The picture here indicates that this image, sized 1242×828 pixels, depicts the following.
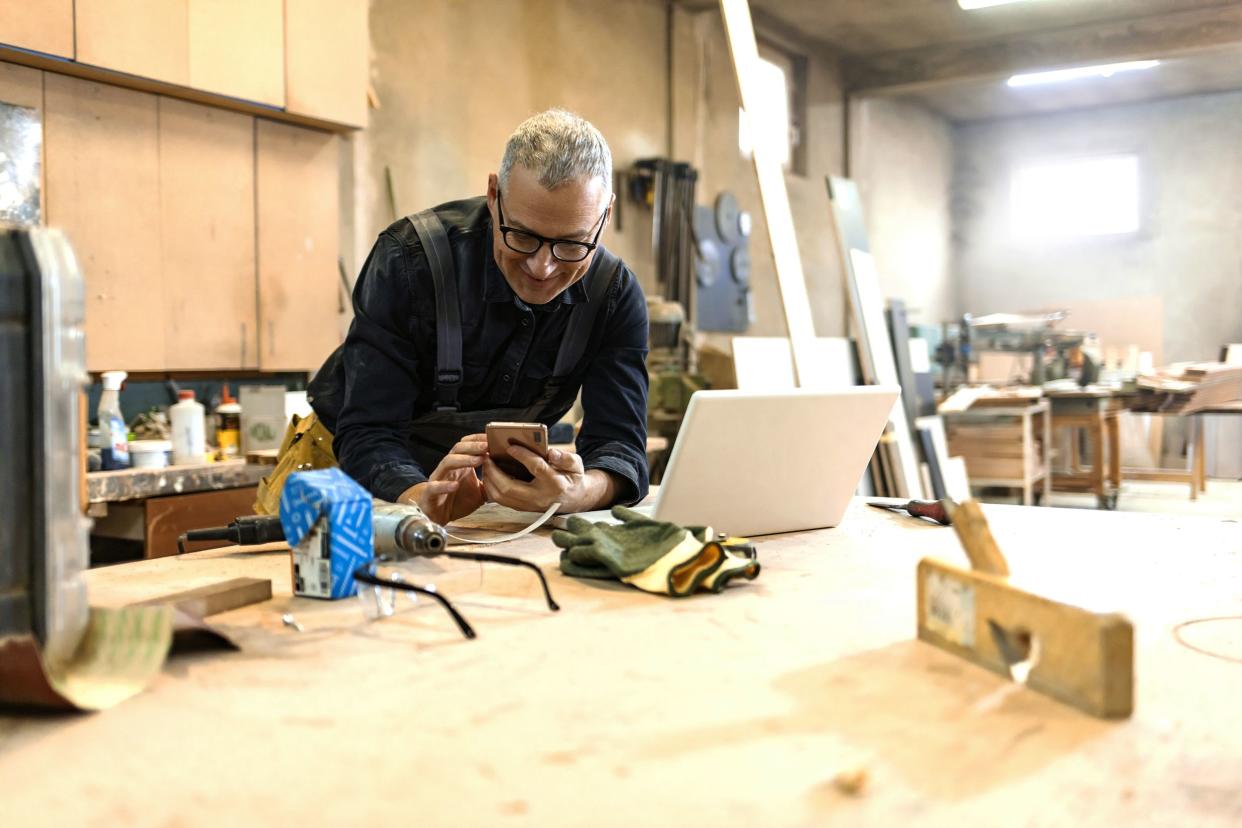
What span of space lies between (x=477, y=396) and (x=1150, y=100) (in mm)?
10067

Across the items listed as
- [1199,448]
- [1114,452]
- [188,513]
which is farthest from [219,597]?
[1199,448]

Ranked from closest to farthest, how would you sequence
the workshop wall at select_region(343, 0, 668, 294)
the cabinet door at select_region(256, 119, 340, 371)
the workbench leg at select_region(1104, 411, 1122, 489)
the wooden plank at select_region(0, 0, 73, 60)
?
the wooden plank at select_region(0, 0, 73, 60)
the cabinet door at select_region(256, 119, 340, 371)
the workshop wall at select_region(343, 0, 668, 294)
the workbench leg at select_region(1104, 411, 1122, 489)

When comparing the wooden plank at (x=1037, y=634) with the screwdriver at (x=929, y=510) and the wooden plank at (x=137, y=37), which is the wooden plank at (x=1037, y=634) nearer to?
the screwdriver at (x=929, y=510)

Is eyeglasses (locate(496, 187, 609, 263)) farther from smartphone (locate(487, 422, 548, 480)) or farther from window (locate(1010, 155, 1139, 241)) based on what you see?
window (locate(1010, 155, 1139, 241))

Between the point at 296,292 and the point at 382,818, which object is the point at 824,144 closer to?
the point at 296,292

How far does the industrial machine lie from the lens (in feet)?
2.49

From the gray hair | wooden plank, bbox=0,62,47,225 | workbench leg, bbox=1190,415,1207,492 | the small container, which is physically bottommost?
workbench leg, bbox=1190,415,1207,492

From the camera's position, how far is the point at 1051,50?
7.79 metres

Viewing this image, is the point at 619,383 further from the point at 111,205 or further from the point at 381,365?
the point at 111,205

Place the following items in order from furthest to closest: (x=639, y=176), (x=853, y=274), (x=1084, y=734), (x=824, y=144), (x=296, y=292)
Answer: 1. (x=824, y=144)
2. (x=639, y=176)
3. (x=853, y=274)
4. (x=296, y=292)
5. (x=1084, y=734)

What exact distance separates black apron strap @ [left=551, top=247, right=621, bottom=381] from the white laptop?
0.57 meters

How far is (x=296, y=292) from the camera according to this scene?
11.6ft

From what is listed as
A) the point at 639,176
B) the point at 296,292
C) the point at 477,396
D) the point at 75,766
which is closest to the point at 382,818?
the point at 75,766

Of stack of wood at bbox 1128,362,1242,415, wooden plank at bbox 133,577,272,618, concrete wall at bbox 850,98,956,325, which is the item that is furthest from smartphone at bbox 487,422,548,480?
concrete wall at bbox 850,98,956,325
